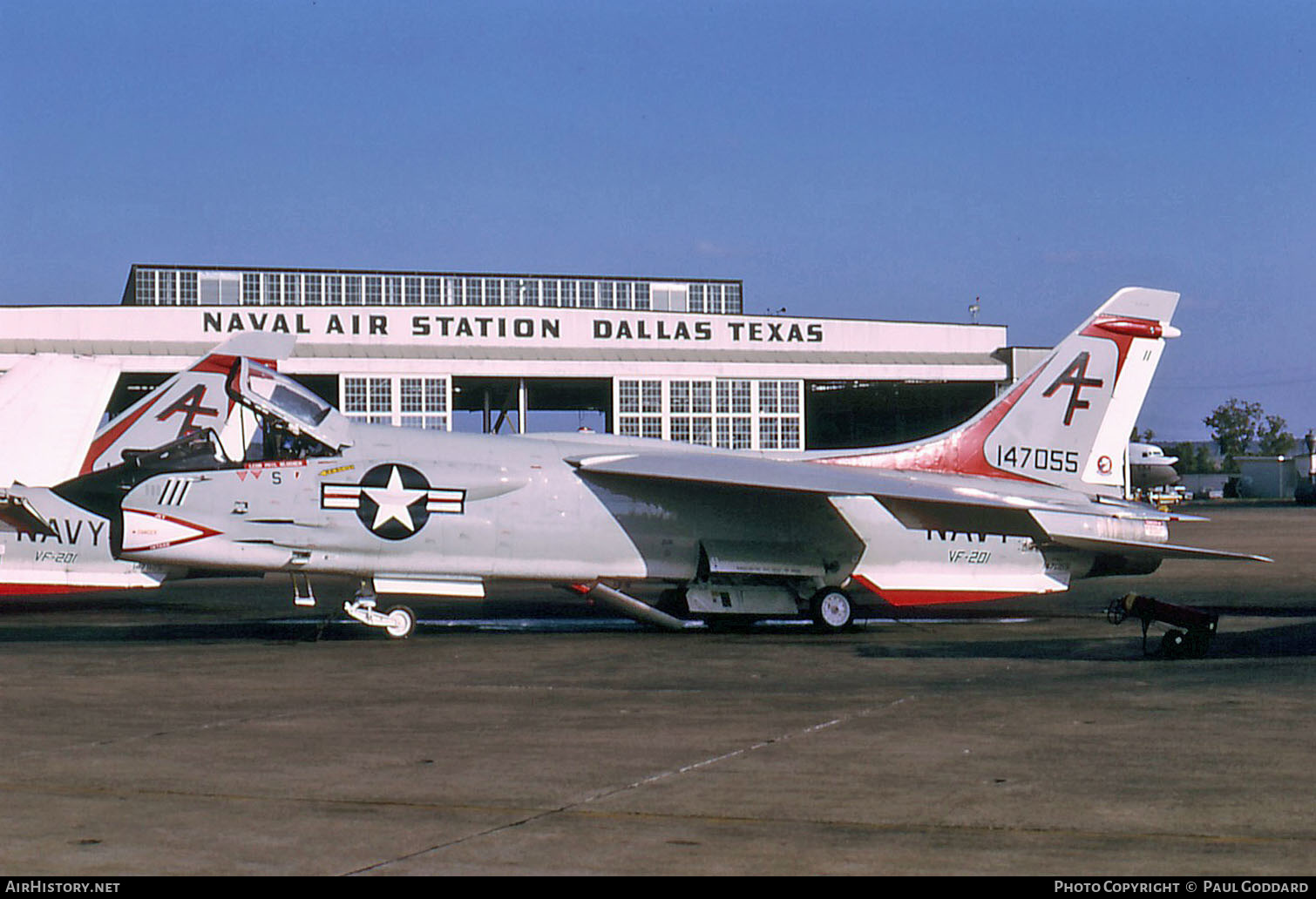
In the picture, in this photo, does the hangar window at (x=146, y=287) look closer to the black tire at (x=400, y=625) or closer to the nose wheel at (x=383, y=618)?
the nose wheel at (x=383, y=618)

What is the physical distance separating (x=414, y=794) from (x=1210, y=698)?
661 centimetres

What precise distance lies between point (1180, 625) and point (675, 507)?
6429mm

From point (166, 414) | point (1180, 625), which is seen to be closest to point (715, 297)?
point (166, 414)

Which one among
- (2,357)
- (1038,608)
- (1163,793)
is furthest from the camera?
(2,357)

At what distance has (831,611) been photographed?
59.5ft

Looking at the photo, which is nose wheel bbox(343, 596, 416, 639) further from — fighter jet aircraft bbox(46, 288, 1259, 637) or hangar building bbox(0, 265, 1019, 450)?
hangar building bbox(0, 265, 1019, 450)

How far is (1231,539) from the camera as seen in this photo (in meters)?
42.3

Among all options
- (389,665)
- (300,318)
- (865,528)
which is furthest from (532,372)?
(389,665)

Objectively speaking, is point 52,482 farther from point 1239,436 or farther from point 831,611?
point 1239,436

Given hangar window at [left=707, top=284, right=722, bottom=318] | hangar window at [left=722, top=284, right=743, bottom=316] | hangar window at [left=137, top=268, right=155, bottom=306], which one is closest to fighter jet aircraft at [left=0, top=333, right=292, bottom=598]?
hangar window at [left=137, top=268, right=155, bottom=306]

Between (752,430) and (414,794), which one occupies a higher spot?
(752,430)

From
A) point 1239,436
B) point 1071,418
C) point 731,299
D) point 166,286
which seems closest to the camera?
point 1071,418

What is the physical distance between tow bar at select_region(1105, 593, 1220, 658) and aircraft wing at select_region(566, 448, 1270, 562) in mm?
2308

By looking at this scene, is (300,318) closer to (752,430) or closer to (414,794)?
(752,430)
